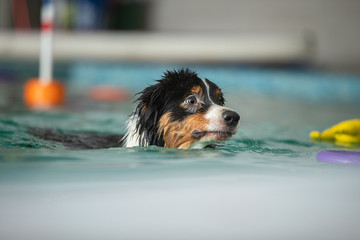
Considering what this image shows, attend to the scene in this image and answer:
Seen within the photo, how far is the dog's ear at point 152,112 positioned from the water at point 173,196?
0.40 m

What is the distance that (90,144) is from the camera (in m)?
2.69

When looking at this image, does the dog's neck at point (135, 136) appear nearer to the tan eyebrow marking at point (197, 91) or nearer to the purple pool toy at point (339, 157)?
the tan eyebrow marking at point (197, 91)

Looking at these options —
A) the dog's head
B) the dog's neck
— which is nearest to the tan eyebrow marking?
the dog's head

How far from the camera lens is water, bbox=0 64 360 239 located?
123 centimetres

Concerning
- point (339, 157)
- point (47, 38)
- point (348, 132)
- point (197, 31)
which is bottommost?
point (339, 157)

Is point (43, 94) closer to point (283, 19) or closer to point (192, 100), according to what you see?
point (192, 100)

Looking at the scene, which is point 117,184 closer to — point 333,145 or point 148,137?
point 148,137

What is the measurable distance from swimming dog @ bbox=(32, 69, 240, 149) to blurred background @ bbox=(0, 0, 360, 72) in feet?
20.3

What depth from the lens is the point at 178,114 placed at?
246 centimetres

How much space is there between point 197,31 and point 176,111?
10.3 metres

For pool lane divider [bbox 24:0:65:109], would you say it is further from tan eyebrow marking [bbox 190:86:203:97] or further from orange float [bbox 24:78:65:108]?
tan eyebrow marking [bbox 190:86:203:97]

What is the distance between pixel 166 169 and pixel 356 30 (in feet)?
34.4

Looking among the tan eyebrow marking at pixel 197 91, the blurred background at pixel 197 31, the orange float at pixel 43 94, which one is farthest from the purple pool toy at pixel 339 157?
the blurred background at pixel 197 31

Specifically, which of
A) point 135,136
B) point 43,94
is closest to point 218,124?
point 135,136
